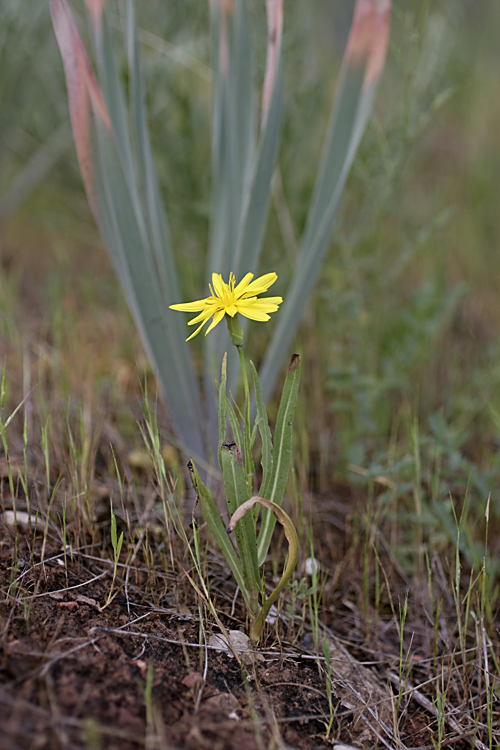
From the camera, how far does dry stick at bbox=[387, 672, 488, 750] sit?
0.95 meters

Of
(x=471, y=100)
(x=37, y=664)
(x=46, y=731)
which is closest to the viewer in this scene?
(x=46, y=731)

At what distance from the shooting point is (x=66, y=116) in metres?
2.21

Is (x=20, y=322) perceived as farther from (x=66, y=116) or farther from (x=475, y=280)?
(x=475, y=280)

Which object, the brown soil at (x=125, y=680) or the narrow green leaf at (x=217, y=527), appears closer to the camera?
the brown soil at (x=125, y=680)

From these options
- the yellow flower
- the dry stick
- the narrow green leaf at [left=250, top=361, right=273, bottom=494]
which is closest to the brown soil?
the dry stick

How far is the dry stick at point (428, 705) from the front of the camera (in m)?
0.95

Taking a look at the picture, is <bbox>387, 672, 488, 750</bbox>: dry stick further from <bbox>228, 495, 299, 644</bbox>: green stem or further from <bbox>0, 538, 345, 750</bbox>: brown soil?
<bbox>228, 495, 299, 644</bbox>: green stem

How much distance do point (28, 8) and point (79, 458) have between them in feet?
6.94

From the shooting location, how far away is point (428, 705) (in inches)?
39.7

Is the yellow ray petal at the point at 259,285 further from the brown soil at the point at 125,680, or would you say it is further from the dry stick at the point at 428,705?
the dry stick at the point at 428,705

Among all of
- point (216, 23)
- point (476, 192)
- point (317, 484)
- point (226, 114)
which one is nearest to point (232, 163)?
point (226, 114)

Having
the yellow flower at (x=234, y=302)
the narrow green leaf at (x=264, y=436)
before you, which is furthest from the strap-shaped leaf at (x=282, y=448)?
the yellow flower at (x=234, y=302)

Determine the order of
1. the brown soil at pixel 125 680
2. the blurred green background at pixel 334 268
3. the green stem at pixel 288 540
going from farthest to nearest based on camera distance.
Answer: the blurred green background at pixel 334 268 → the green stem at pixel 288 540 → the brown soil at pixel 125 680

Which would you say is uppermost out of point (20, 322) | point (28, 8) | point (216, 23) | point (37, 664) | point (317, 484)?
point (28, 8)
